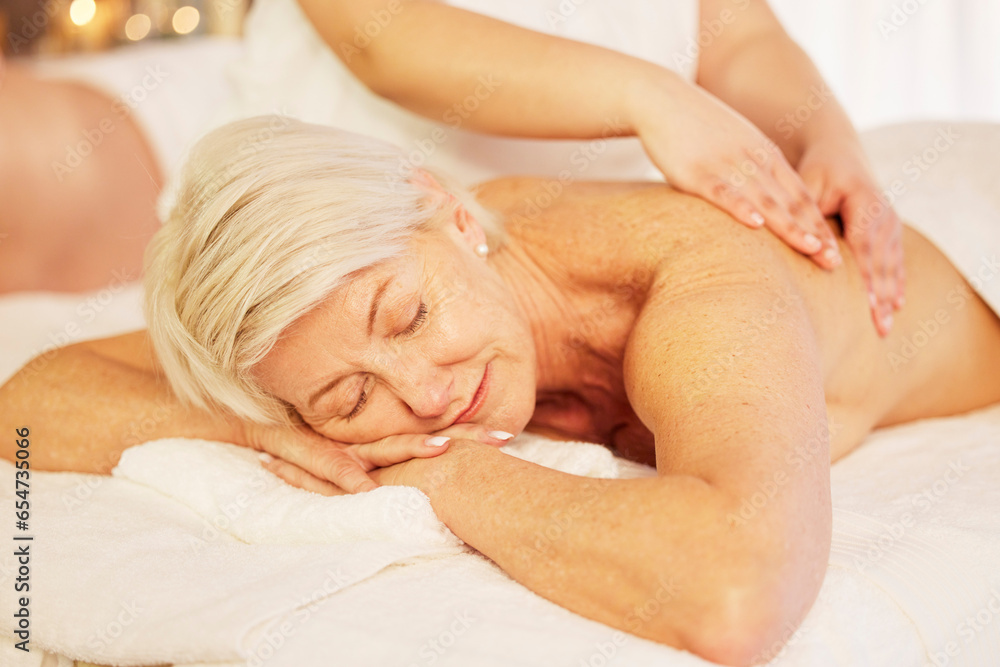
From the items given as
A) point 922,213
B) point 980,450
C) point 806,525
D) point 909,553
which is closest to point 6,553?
point 806,525

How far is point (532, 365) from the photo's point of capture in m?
1.27

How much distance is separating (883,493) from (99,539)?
3.45 feet

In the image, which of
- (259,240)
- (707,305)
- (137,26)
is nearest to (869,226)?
(707,305)

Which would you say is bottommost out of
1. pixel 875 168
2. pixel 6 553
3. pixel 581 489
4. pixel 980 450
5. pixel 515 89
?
pixel 6 553

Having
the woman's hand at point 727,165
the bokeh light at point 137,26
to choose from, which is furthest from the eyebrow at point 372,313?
the bokeh light at point 137,26

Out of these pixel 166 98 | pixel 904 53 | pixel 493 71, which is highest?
pixel 493 71

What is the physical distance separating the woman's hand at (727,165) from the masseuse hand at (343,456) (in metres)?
0.52

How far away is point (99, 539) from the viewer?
3.63 feet

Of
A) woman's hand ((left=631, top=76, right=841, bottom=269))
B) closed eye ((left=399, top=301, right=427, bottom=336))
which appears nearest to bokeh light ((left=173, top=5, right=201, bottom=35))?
woman's hand ((left=631, top=76, right=841, bottom=269))

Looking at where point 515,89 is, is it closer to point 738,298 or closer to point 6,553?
point 738,298

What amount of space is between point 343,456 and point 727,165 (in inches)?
29.2

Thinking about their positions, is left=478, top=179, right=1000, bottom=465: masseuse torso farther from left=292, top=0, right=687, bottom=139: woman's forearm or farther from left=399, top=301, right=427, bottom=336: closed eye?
left=399, top=301, right=427, bottom=336: closed eye

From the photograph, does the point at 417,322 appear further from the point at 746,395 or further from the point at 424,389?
the point at 746,395

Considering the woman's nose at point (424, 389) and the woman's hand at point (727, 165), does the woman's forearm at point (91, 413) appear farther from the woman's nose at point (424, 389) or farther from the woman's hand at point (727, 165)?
the woman's hand at point (727, 165)
